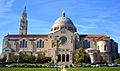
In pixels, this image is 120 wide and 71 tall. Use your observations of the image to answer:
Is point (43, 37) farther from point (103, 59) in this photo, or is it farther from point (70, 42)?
point (103, 59)

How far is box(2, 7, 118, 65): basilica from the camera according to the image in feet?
324

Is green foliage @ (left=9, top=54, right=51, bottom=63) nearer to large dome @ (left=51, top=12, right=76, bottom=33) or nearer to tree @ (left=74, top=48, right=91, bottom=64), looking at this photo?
tree @ (left=74, top=48, right=91, bottom=64)

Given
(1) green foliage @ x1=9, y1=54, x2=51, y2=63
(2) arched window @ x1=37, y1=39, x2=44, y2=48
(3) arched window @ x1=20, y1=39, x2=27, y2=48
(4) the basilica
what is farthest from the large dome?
(1) green foliage @ x1=9, y1=54, x2=51, y2=63

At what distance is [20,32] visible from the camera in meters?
129

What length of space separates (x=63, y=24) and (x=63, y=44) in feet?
43.4

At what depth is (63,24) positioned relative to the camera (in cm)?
11406

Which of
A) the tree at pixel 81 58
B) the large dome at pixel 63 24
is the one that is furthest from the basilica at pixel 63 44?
the tree at pixel 81 58

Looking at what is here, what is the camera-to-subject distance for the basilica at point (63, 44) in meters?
98.8

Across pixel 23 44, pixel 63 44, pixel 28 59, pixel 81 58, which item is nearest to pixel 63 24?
pixel 63 44

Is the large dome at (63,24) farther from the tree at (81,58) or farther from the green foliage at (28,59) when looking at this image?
the tree at (81,58)

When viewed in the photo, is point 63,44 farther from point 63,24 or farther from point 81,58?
point 81,58

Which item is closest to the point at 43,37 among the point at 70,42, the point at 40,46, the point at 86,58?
the point at 40,46

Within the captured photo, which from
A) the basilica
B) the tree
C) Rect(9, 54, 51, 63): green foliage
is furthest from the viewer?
the basilica

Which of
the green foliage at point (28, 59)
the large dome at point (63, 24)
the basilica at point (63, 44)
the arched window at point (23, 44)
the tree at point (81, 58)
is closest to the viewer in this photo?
the tree at point (81, 58)
